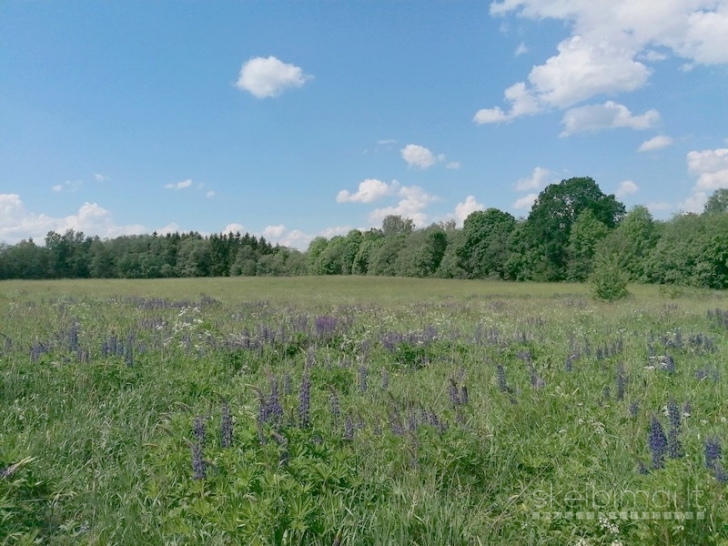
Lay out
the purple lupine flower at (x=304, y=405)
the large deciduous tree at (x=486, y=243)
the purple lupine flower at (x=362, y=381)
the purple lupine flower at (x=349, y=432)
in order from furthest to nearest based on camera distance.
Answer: the large deciduous tree at (x=486, y=243), the purple lupine flower at (x=362, y=381), the purple lupine flower at (x=304, y=405), the purple lupine flower at (x=349, y=432)

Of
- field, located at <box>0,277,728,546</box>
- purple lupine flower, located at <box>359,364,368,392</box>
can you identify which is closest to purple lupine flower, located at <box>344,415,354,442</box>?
field, located at <box>0,277,728,546</box>

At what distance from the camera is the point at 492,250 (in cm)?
6769

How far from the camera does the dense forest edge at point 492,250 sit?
179 ft

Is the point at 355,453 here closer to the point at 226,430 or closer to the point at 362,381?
the point at 226,430

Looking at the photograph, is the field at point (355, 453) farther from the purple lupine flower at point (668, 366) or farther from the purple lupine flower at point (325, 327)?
the purple lupine flower at point (325, 327)

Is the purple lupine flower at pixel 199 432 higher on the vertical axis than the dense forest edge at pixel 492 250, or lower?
lower

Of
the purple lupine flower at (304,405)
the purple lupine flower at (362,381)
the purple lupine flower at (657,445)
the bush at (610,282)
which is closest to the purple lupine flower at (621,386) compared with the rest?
the purple lupine flower at (657,445)

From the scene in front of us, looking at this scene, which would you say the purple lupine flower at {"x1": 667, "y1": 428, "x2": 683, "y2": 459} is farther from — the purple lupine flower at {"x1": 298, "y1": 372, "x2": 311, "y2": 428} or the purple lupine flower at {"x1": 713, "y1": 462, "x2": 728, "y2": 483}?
the purple lupine flower at {"x1": 298, "y1": 372, "x2": 311, "y2": 428}

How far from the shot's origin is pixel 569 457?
12.4ft

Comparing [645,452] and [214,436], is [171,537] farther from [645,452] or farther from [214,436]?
[645,452]

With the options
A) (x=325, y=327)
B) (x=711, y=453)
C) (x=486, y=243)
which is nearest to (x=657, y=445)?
(x=711, y=453)

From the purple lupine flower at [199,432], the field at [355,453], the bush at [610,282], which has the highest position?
the bush at [610,282]

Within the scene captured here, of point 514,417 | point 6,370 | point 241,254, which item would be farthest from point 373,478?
point 241,254

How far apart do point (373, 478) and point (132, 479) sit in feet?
5.65
